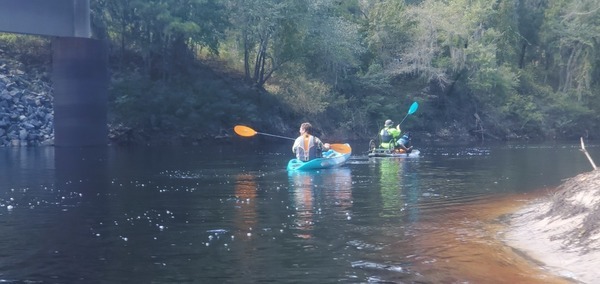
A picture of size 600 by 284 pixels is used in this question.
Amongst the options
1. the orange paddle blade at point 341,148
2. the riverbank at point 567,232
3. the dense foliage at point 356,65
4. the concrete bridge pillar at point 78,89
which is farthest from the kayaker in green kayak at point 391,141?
the riverbank at point 567,232

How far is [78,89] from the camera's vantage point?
4491cm

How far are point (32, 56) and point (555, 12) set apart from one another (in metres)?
41.4

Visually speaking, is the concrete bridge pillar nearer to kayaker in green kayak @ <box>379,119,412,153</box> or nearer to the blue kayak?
kayaker in green kayak @ <box>379,119,412,153</box>

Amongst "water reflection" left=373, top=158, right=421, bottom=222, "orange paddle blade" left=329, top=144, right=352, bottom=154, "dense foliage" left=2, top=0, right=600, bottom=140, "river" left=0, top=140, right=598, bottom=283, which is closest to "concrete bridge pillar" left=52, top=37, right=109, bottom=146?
"dense foliage" left=2, top=0, right=600, bottom=140

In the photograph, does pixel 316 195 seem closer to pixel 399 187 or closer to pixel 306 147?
pixel 399 187

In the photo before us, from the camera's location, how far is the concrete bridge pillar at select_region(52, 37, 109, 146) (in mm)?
44688

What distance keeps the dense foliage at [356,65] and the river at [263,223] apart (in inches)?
760

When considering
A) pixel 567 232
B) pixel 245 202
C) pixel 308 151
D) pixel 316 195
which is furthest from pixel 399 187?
pixel 567 232

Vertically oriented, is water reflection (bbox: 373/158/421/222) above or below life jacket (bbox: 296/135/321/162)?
below

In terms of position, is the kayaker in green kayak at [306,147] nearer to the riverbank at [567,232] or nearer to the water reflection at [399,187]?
the water reflection at [399,187]

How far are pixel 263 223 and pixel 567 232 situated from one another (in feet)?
20.3

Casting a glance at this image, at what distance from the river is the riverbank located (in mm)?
473

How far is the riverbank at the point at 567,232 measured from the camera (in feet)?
42.3

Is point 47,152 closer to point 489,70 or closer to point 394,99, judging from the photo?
point 394,99
